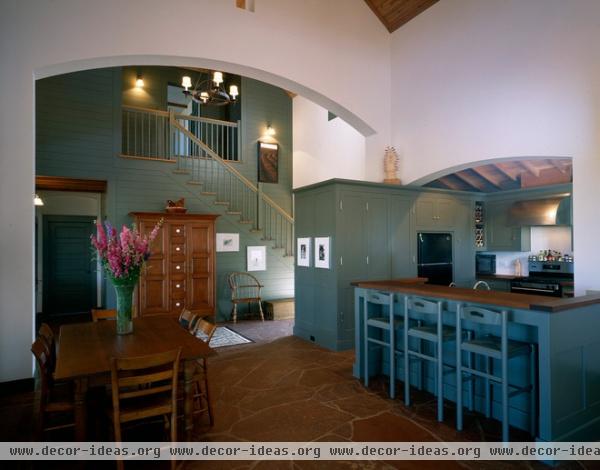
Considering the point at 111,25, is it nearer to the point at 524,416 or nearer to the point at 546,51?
the point at 546,51

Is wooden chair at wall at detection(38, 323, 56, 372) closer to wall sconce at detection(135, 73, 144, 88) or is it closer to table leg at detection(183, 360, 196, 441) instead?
table leg at detection(183, 360, 196, 441)

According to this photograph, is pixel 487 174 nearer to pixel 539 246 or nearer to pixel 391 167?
pixel 539 246

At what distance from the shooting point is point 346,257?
5.52 m

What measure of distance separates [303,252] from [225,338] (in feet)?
6.39

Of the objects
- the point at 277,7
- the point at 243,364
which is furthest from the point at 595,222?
the point at 277,7

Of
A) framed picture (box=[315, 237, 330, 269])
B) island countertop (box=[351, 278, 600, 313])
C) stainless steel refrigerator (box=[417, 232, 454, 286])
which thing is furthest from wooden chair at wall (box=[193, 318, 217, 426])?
stainless steel refrigerator (box=[417, 232, 454, 286])

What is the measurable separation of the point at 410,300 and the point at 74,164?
6.56m

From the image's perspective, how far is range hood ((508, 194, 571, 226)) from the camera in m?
6.17

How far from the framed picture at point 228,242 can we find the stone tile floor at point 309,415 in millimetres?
3521

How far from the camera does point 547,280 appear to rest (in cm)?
651

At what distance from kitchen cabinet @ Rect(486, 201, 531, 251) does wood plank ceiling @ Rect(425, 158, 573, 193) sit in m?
0.37

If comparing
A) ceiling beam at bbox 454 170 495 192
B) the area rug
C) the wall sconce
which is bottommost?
the area rug

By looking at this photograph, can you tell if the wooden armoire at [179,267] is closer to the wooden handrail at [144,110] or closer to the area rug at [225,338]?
the area rug at [225,338]

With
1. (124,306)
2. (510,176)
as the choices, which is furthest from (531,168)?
(124,306)
